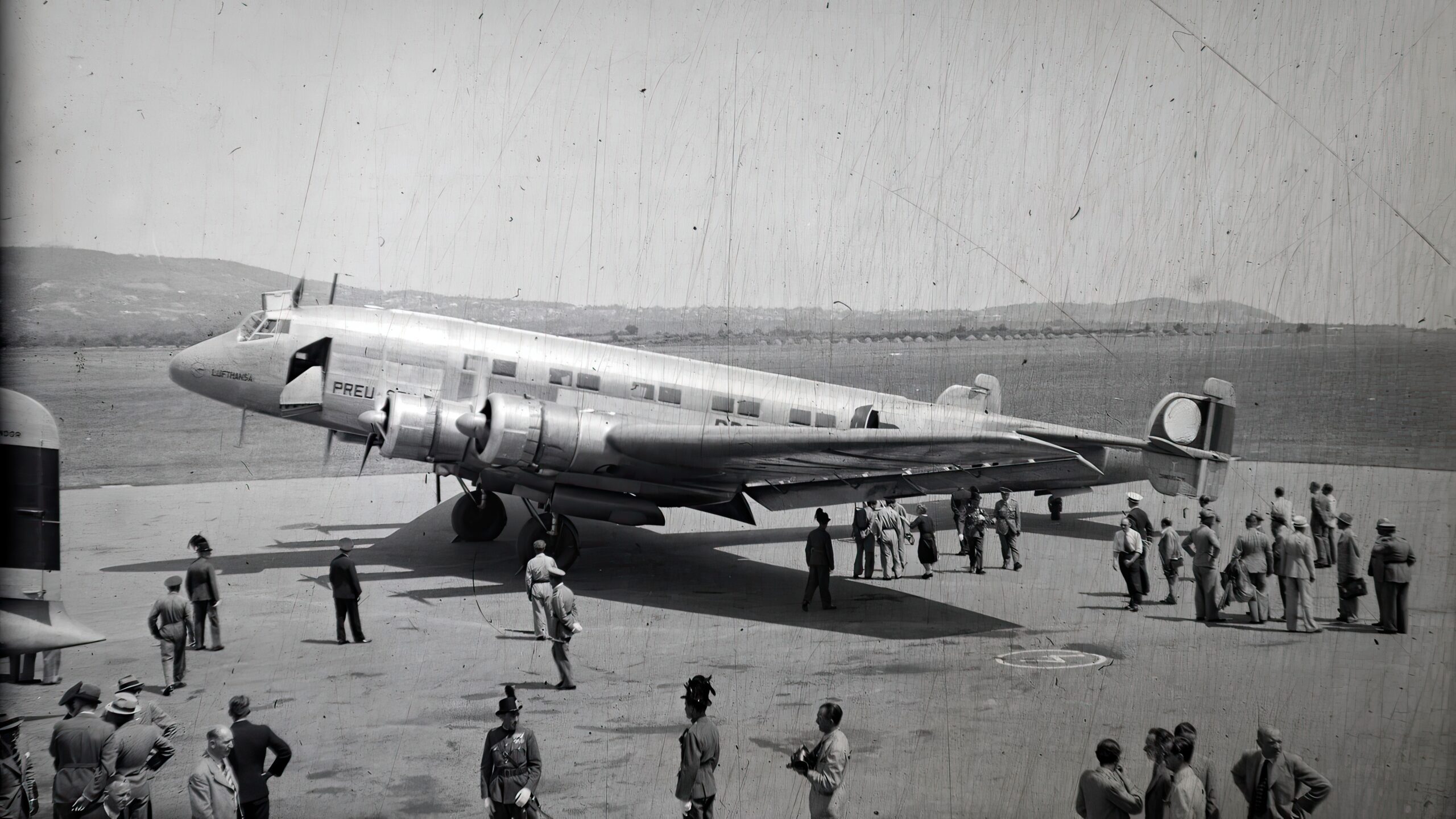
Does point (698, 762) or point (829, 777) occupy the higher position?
point (829, 777)

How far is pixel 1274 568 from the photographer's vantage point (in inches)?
432

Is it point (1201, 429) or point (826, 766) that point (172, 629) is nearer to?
point (826, 766)

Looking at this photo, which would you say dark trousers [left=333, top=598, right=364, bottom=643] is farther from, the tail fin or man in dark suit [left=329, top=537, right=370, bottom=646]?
the tail fin

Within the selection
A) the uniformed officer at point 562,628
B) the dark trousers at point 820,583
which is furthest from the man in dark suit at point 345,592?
the dark trousers at point 820,583

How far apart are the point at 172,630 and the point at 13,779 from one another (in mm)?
2817

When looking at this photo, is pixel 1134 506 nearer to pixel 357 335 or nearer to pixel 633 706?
pixel 633 706

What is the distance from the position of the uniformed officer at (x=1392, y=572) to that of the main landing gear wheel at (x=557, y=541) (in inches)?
412

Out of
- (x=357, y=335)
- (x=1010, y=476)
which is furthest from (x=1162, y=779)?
(x=357, y=335)

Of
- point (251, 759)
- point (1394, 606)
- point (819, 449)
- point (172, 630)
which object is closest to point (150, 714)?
point (251, 759)

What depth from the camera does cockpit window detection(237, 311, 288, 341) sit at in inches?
554

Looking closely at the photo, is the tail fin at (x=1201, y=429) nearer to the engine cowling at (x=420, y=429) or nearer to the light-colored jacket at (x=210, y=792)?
the engine cowling at (x=420, y=429)

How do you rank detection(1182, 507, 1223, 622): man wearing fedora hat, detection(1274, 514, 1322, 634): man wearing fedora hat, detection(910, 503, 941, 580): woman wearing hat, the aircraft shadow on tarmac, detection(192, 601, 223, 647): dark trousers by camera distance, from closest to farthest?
1. detection(192, 601, 223, 647): dark trousers
2. detection(1274, 514, 1322, 634): man wearing fedora hat
3. detection(1182, 507, 1223, 622): man wearing fedora hat
4. the aircraft shadow on tarmac
5. detection(910, 503, 941, 580): woman wearing hat

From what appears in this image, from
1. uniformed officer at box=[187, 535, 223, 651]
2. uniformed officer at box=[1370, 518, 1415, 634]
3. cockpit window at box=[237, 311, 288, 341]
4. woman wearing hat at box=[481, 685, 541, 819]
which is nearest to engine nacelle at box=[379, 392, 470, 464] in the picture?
uniformed officer at box=[187, 535, 223, 651]

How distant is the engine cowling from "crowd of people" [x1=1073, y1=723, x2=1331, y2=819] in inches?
361
